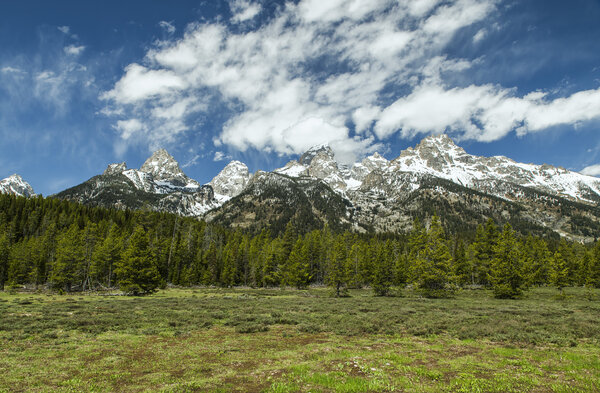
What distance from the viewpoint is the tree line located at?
55531 millimetres

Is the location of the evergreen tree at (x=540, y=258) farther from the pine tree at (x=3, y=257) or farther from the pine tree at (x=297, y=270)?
the pine tree at (x=3, y=257)

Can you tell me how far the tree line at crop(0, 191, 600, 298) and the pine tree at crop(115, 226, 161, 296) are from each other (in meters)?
0.18

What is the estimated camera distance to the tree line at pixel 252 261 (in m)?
55.5

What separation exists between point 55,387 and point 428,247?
184 feet

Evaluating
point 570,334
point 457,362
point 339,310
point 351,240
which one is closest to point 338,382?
point 457,362

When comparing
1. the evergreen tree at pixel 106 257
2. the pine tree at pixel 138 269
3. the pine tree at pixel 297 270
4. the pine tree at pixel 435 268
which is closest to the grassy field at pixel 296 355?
the pine tree at pixel 435 268

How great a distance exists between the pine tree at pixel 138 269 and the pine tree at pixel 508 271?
6773 cm

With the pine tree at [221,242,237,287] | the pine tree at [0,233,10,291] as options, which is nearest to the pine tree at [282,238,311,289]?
the pine tree at [221,242,237,287]

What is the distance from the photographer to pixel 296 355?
15859mm

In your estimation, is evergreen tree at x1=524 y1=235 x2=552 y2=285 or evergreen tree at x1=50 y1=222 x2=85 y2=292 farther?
evergreen tree at x1=524 y1=235 x2=552 y2=285

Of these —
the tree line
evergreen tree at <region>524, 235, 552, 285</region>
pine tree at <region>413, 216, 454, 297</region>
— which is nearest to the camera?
pine tree at <region>413, 216, 454, 297</region>

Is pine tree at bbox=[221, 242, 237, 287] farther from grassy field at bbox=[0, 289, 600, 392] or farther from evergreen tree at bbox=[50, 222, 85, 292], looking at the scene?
grassy field at bbox=[0, 289, 600, 392]

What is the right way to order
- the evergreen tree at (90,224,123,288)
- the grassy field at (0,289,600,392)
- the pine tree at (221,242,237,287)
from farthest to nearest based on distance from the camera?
the pine tree at (221,242,237,287) → the evergreen tree at (90,224,123,288) → the grassy field at (0,289,600,392)

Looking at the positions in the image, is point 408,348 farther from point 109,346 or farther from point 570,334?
point 109,346
